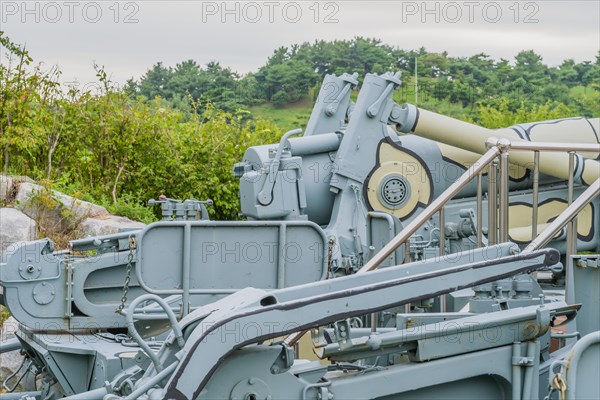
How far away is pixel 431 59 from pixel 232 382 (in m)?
23.2

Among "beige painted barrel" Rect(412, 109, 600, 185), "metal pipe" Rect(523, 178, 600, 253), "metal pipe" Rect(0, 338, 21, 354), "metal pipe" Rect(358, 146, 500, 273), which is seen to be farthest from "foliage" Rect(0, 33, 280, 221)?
"metal pipe" Rect(523, 178, 600, 253)

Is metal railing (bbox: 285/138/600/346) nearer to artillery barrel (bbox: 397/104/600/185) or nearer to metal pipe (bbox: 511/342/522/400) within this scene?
metal pipe (bbox: 511/342/522/400)

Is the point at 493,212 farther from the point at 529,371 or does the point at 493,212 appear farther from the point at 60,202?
the point at 60,202

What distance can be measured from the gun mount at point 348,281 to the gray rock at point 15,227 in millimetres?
3328

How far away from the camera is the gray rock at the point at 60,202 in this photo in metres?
13.8

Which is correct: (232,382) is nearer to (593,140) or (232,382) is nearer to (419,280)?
(419,280)

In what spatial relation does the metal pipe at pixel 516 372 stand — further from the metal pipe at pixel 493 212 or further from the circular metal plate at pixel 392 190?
the circular metal plate at pixel 392 190

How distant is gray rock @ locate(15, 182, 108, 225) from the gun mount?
11.4ft

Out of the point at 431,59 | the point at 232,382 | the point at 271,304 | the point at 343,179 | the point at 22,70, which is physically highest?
the point at 431,59

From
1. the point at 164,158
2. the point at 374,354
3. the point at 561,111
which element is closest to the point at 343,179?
the point at 164,158

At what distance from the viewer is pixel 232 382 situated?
4652mm

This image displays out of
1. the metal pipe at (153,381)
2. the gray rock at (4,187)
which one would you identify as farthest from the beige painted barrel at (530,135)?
the metal pipe at (153,381)

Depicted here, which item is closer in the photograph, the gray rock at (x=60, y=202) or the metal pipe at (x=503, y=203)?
the metal pipe at (x=503, y=203)

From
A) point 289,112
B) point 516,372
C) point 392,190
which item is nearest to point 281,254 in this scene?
point 516,372
